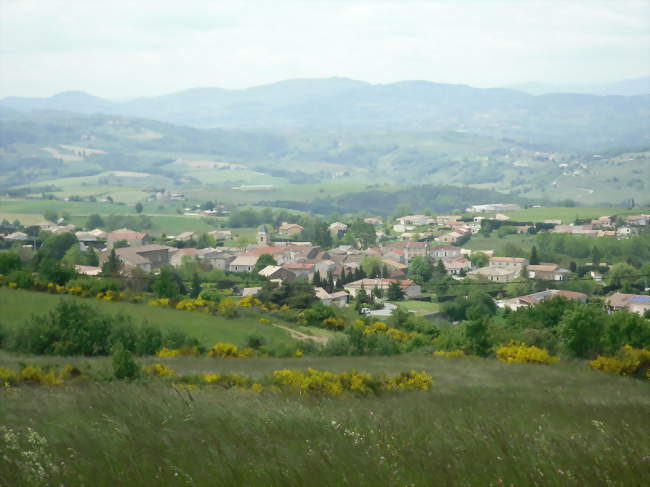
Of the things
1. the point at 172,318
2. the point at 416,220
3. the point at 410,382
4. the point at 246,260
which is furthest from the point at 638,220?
the point at 410,382

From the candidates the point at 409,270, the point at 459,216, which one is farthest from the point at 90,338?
the point at 459,216

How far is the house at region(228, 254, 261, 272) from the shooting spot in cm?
5441

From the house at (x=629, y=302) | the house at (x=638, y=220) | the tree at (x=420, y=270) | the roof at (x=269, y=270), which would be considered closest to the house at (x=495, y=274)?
the tree at (x=420, y=270)

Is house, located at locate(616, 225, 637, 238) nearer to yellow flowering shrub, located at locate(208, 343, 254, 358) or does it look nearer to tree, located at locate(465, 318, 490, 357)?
tree, located at locate(465, 318, 490, 357)

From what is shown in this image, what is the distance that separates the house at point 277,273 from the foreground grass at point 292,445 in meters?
43.0

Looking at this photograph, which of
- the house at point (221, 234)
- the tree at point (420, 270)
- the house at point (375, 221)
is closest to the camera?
the tree at point (420, 270)

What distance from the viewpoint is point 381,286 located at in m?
44.2

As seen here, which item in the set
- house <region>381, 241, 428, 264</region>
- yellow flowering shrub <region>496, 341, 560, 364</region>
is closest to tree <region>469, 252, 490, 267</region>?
house <region>381, 241, 428, 264</region>

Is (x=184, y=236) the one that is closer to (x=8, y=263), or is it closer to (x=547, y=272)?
(x=547, y=272)

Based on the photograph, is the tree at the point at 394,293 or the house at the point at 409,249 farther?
the house at the point at 409,249

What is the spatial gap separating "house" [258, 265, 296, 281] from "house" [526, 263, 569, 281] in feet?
47.9

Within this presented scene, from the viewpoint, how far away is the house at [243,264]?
54.4 metres

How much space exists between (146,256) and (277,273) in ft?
38.7

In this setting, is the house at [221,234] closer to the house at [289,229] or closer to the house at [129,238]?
the house at [289,229]
